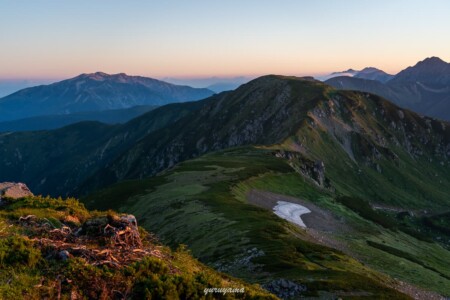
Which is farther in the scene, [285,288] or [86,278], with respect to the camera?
[285,288]

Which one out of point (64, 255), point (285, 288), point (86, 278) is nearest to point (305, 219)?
point (285, 288)

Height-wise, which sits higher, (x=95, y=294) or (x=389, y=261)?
(x=95, y=294)

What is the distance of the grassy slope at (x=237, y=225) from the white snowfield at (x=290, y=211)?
8814 mm

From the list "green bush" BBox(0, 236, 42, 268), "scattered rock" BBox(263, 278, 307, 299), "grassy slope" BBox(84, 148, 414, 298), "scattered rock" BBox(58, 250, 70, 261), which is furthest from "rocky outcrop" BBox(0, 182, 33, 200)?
"scattered rock" BBox(263, 278, 307, 299)

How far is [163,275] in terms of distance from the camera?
1794 centimetres

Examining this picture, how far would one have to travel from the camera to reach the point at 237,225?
52844 millimetres

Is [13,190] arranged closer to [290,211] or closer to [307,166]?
[290,211]

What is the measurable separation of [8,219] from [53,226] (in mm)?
3426

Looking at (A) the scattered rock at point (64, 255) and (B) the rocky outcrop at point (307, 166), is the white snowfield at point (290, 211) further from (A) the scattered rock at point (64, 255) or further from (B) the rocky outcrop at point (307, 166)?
(A) the scattered rock at point (64, 255)

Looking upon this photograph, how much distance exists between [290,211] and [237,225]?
32.2m

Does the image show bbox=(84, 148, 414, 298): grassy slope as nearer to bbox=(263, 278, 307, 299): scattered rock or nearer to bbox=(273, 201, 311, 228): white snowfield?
bbox=(263, 278, 307, 299): scattered rock

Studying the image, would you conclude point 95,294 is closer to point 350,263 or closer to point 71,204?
point 71,204

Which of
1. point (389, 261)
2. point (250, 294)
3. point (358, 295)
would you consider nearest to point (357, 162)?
point (389, 261)

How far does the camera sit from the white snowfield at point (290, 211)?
3042 inches
